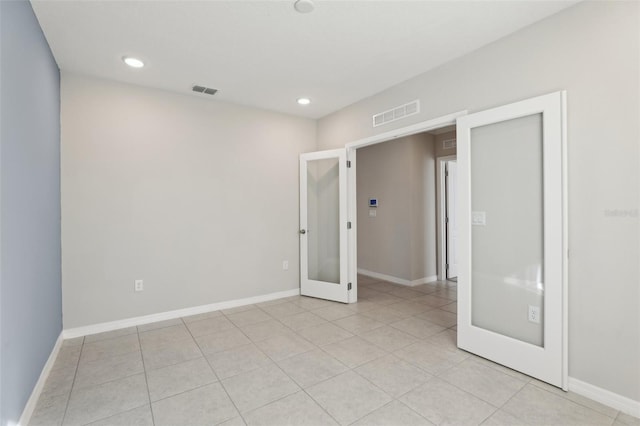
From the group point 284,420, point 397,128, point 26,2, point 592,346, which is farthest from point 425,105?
point 26,2

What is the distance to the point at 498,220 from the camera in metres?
2.71

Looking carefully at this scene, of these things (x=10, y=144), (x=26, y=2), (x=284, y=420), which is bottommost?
(x=284, y=420)

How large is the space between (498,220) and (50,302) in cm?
404

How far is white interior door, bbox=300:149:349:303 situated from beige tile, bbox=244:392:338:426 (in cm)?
240

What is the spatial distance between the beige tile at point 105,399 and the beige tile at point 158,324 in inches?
44.3

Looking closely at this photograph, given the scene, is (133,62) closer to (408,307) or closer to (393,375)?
(393,375)

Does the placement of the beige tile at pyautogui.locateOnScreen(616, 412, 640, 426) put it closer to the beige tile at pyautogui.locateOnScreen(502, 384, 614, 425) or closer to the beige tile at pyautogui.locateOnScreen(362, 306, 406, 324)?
the beige tile at pyautogui.locateOnScreen(502, 384, 614, 425)

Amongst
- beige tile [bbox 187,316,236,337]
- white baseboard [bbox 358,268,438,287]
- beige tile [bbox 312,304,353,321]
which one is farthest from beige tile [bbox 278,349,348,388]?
white baseboard [bbox 358,268,438,287]

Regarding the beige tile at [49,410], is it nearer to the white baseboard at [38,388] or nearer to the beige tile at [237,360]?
the white baseboard at [38,388]

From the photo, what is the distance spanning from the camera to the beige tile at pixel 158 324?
3547 millimetres

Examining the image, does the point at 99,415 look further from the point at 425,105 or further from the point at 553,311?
the point at 425,105

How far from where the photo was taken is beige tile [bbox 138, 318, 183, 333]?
3547mm

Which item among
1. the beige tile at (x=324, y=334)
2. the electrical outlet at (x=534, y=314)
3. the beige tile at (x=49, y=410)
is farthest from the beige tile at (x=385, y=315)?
the beige tile at (x=49, y=410)

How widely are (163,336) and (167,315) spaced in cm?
56
